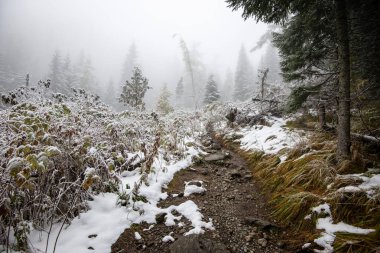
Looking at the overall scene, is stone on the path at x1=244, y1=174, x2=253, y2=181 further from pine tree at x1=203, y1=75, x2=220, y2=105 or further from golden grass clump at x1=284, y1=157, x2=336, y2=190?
pine tree at x1=203, y1=75, x2=220, y2=105

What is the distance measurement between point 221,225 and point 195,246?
3.21ft

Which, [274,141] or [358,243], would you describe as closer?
[358,243]

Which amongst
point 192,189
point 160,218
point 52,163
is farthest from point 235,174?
point 52,163

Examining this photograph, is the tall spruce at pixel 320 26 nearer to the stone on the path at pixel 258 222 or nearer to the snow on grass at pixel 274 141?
the snow on grass at pixel 274 141

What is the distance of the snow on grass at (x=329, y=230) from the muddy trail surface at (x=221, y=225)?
21.5 inches

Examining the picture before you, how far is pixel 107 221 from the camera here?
3.51 m

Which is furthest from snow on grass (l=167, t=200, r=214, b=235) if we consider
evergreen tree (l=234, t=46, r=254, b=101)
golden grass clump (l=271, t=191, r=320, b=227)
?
evergreen tree (l=234, t=46, r=254, b=101)

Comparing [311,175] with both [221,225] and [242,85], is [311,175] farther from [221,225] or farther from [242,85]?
[242,85]

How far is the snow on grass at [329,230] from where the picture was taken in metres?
2.76

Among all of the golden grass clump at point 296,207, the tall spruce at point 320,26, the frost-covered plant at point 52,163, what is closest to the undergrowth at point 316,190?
the golden grass clump at point 296,207

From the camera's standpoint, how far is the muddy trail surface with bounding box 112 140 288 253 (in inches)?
120

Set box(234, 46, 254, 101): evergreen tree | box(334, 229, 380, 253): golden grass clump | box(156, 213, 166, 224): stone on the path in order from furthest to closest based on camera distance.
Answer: box(234, 46, 254, 101): evergreen tree → box(156, 213, 166, 224): stone on the path → box(334, 229, 380, 253): golden grass clump

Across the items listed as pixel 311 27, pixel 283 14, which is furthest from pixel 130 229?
pixel 311 27

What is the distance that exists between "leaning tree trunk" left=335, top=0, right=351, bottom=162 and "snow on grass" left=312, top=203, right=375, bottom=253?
166cm
